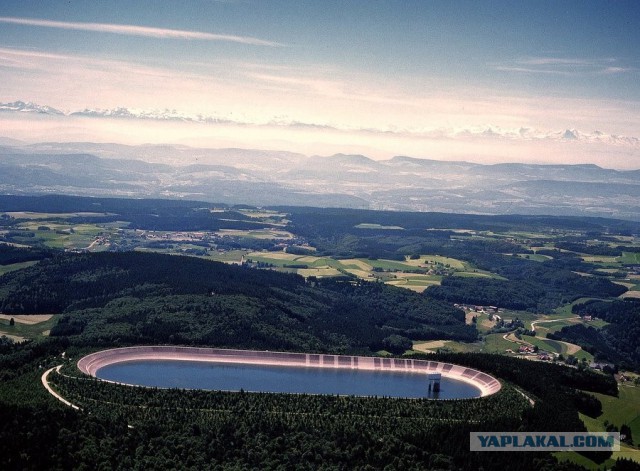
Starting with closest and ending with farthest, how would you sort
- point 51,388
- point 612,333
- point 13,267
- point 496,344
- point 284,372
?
point 51,388 < point 284,372 < point 496,344 < point 612,333 < point 13,267

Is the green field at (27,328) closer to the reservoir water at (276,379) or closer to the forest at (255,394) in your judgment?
the forest at (255,394)

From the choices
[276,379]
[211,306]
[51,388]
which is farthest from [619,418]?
[51,388]

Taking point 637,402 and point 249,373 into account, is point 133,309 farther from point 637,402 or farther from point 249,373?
point 637,402

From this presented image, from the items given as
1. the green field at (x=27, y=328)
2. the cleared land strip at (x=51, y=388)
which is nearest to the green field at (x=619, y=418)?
the cleared land strip at (x=51, y=388)

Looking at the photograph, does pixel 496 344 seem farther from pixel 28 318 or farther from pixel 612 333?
pixel 28 318

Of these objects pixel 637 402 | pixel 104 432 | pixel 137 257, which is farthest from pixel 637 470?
pixel 137 257

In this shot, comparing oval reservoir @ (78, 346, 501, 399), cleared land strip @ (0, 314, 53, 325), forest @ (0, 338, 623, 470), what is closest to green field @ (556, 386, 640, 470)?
forest @ (0, 338, 623, 470)

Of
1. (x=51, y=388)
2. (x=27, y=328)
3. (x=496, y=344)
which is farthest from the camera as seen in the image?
(x=496, y=344)

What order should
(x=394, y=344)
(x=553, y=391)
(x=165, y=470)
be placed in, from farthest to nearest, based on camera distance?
(x=394, y=344), (x=553, y=391), (x=165, y=470)
